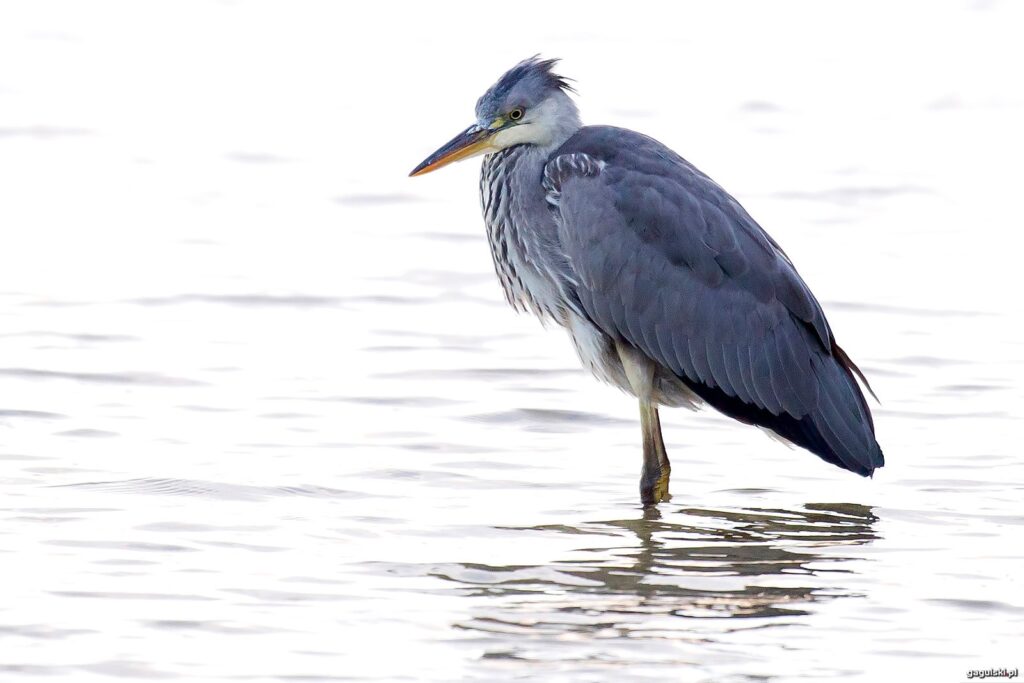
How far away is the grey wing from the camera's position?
7.85m

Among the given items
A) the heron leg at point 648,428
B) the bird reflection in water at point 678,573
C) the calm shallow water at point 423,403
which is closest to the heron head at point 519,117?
the heron leg at point 648,428

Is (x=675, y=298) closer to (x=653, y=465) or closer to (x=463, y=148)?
(x=653, y=465)

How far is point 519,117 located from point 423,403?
5.29 feet

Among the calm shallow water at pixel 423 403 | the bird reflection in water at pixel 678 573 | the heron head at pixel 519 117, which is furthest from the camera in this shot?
the heron head at pixel 519 117

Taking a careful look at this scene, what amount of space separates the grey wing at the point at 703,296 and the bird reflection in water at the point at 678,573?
527 millimetres

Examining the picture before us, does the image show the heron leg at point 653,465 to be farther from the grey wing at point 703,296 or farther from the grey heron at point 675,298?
the grey wing at point 703,296

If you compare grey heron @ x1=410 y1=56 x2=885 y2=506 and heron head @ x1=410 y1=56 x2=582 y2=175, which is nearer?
grey heron @ x1=410 y1=56 x2=885 y2=506

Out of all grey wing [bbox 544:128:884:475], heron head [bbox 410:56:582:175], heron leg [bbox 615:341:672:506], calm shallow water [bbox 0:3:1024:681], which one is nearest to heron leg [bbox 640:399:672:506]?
heron leg [bbox 615:341:672:506]

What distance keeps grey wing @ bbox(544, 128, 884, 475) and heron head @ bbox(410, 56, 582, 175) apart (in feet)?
1.01

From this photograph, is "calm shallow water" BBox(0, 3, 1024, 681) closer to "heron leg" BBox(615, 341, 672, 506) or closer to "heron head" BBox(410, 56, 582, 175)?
"heron leg" BBox(615, 341, 672, 506)

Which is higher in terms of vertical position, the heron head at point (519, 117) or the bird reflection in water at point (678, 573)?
the heron head at point (519, 117)

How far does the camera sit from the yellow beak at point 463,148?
27.0 feet

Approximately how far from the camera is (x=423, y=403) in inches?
356

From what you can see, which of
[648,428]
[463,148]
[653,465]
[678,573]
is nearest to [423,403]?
[463,148]
